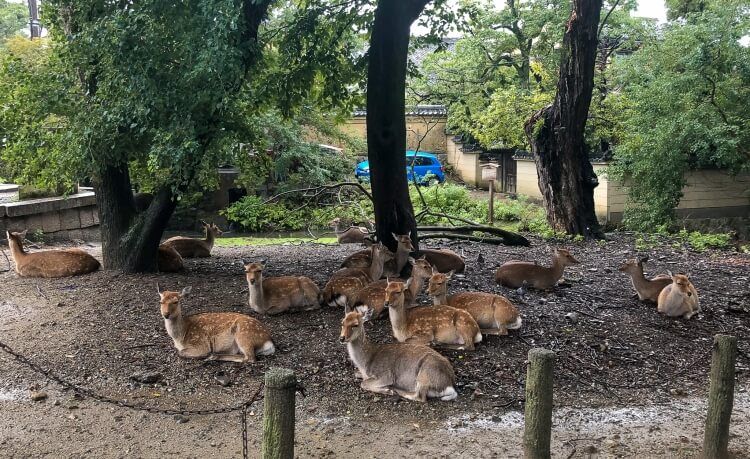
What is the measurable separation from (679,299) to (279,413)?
5.06 meters

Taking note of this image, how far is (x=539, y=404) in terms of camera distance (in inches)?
152

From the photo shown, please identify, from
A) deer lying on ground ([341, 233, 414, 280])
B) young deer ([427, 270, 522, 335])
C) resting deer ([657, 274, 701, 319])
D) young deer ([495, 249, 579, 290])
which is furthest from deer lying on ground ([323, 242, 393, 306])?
resting deer ([657, 274, 701, 319])

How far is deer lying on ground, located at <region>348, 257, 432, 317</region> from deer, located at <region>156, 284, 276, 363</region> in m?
1.10

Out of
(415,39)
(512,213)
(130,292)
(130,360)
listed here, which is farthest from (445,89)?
(130,360)

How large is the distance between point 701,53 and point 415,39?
8051mm

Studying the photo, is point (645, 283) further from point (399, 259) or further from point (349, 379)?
point (349, 379)

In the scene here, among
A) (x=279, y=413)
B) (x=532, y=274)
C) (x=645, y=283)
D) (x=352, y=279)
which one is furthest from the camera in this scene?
(x=532, y=274)

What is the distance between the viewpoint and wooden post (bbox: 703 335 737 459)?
417cm

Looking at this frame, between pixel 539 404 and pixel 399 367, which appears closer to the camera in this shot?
pixel 539 404

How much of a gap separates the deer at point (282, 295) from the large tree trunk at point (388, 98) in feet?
6.12

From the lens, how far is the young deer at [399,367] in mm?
5086

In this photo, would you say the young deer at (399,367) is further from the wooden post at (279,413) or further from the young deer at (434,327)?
the wooden post at (279,413)

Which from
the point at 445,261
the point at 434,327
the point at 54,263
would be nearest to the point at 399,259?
the point at 445,261

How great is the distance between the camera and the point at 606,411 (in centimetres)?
512
